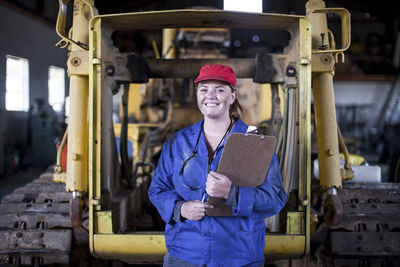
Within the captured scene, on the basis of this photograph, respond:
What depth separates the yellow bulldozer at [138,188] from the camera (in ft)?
8.00

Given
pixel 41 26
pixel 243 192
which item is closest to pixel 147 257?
pixel 243 192

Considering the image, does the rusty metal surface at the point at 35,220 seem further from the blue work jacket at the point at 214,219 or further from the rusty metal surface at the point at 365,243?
the rusty metal surface at the point at 365,243

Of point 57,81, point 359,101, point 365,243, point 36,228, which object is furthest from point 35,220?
point 359,101

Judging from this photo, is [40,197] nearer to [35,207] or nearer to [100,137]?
[35,207]

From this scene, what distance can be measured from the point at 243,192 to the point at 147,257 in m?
1.22

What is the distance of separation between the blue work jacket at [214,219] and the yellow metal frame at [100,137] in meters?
0.61

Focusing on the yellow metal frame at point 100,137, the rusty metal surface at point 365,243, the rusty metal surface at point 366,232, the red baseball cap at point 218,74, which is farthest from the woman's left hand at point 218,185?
the rusty metal surface at point 365,243

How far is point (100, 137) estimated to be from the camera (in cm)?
247

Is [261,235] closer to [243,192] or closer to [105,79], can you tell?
[243,192]

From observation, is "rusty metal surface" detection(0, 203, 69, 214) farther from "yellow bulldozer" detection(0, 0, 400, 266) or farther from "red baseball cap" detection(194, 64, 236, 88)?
"red baseball cap" detection(194, 64, 236, 88)

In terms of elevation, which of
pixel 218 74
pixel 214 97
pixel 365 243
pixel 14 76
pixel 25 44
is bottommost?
pixel 365 243

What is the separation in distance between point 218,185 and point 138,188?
2.22 meters

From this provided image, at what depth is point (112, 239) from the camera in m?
2.54

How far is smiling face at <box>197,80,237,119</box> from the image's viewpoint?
6.24 feet
